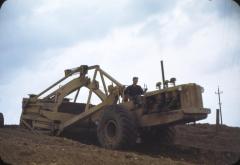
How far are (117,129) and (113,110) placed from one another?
530 mm

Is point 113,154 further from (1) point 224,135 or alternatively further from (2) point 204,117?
(1) point 224,135

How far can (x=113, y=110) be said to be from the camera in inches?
462

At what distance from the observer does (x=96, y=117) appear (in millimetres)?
13305

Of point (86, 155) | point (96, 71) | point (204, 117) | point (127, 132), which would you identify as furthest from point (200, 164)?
point (96, 71)

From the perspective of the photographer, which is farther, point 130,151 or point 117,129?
Result: point 130,151

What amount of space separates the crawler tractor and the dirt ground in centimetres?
52

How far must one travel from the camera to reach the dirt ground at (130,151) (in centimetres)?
848

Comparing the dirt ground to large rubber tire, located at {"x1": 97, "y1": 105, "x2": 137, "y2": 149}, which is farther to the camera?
large rubber tire, located at {"x1": 97, "y1": 105, "x2": 137, "y2": 149}

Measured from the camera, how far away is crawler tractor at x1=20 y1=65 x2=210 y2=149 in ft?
36.2

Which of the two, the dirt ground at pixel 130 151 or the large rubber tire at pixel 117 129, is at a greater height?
the large rubber tire at pixel 117 129

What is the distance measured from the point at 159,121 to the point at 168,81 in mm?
1035

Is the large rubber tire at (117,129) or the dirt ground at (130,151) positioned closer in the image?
the dirt ground at (130,151)

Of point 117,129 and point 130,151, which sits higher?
point 117,129

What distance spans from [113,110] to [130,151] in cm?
112
